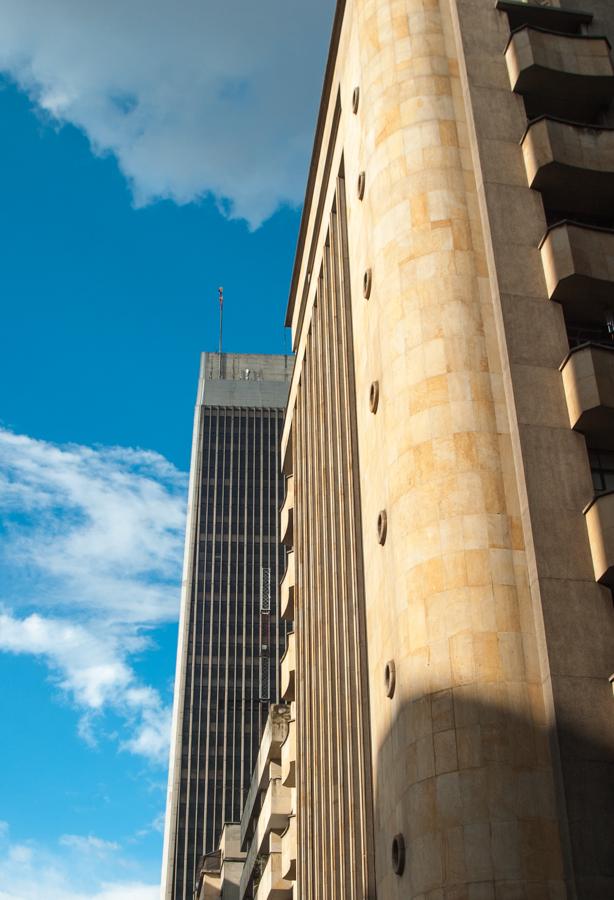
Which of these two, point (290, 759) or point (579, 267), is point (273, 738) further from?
point (579, 267)

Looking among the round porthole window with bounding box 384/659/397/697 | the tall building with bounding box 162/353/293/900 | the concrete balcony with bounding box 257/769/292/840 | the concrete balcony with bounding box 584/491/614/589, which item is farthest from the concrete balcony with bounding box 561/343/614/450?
the tall building with bounding box 162/353/293/900

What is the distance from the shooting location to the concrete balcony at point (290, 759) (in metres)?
49.5

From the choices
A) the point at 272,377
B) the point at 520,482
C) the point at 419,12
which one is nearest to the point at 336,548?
the point at 520,482

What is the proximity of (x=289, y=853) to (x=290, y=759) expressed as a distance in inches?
154

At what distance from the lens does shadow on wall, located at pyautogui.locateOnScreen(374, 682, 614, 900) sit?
24.7 meters

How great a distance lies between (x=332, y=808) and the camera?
1522 inches

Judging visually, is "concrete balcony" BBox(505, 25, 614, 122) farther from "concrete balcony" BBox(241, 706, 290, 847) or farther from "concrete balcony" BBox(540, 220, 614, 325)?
"concrete balcony" BBox(241, 706, 290, 847)

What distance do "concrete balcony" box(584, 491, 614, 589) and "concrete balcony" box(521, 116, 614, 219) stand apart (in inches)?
455

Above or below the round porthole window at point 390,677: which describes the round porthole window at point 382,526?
above

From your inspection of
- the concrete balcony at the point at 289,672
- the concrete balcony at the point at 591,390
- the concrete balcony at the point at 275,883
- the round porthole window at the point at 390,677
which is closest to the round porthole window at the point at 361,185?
the concrete balcony at the point at 591,390

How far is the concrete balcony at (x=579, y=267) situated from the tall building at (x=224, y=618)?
386 feet

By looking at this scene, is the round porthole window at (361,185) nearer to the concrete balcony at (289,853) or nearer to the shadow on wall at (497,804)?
the shadow on wall at (497,804)

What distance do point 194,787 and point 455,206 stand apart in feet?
411

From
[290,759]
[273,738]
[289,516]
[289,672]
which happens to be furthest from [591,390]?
[273,738]
